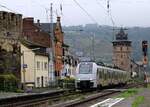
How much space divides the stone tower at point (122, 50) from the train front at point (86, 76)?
4595 inches

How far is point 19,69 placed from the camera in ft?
221

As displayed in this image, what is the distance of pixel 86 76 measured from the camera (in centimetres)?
5559

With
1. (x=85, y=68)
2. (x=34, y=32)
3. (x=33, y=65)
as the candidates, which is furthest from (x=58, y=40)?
(x=85, y=68)

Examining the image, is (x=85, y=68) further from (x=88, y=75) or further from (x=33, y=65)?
(x=33, y=65)

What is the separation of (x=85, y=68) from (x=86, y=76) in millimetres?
918

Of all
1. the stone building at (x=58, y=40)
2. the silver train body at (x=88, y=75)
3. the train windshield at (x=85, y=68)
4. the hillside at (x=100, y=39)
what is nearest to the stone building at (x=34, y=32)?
the stone building at (x=58, y=40)

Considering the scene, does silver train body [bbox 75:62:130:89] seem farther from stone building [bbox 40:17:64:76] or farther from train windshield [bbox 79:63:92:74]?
stone building [bbox 40:17:64:76]

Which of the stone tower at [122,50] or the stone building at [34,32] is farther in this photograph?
the stone tower at [122,50]

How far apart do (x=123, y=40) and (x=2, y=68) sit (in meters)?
115

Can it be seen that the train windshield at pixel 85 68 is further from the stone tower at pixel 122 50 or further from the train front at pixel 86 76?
the stone tower at pixel 122 50

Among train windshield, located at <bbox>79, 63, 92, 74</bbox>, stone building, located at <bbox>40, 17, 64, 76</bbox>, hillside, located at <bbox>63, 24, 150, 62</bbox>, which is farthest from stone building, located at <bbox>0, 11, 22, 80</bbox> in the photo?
hillside, located at <bbox>63, 24, 150, 62</bbox>

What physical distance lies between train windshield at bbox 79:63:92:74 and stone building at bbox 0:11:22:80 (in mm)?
11358

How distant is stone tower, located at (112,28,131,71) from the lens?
6841 inches

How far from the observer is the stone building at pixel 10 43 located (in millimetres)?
64750
